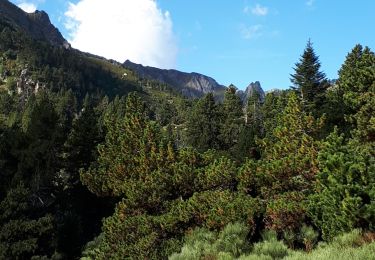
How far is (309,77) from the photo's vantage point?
51.8 m

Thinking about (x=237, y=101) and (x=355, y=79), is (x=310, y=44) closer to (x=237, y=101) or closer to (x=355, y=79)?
(x=355, y=79)

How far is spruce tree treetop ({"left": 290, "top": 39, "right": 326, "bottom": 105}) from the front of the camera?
2023 inches

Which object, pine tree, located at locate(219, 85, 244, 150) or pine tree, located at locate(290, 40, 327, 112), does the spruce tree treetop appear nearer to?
pine tree, located at locate(290, 40, 327, 112)

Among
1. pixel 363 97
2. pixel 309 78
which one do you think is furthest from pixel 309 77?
pixel 363 97

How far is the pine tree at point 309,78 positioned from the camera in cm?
5125

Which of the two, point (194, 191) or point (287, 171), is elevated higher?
point (287, 171)

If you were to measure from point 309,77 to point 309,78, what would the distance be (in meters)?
0.11

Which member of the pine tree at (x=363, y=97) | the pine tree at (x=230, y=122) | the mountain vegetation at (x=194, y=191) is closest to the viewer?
the mountain vegetation at (x=194, y=191)

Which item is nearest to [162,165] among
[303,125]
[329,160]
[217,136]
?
[303,125]

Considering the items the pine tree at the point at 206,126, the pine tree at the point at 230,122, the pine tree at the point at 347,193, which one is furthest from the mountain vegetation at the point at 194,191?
the pine tree at the point at 230,122

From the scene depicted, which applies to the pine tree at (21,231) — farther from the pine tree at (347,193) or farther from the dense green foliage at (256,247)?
the pine tree at (347,193)

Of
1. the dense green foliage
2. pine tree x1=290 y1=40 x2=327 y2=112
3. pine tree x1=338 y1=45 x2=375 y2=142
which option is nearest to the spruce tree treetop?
pine tree x1=290 y1=40 x2=327 y2=112

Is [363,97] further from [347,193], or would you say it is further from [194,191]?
[347,193]

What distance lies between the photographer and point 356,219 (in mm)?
15789
